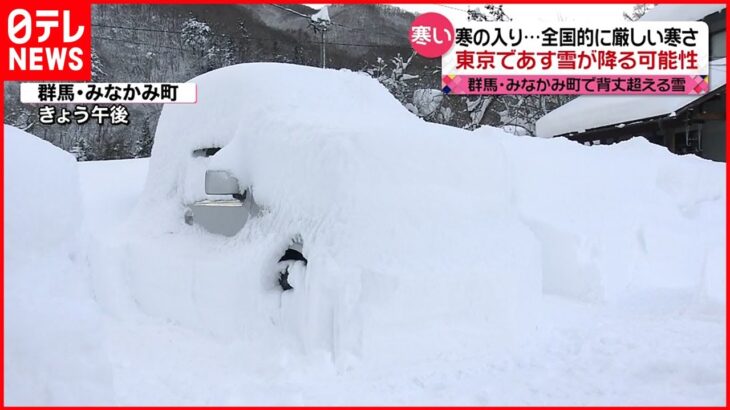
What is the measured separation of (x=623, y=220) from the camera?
627cm

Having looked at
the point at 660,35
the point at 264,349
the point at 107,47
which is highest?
the point at 107,47

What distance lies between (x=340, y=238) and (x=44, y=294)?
2079mm

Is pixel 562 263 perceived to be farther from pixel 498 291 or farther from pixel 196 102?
pixel 196 102

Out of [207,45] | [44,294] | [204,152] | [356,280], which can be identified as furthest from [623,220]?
[207,45]

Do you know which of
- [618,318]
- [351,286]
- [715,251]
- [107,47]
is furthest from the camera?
[107,47]

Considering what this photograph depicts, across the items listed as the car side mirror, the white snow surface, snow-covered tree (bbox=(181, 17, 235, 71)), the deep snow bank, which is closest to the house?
the white snow surface

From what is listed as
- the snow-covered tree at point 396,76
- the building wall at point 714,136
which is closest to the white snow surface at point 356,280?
the building wall at point 714,136

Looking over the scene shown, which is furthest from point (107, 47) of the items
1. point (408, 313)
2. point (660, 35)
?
point (408, 313)

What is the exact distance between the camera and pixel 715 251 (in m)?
6.01

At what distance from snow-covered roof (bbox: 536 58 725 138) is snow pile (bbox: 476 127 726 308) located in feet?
11.2

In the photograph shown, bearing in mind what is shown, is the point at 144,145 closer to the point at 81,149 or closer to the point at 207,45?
the point at 81,149

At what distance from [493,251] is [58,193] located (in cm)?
324

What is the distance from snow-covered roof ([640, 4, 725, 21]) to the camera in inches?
473

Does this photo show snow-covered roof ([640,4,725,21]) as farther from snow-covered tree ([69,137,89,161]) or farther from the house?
snow-covered tree ([69,137,89,161])
